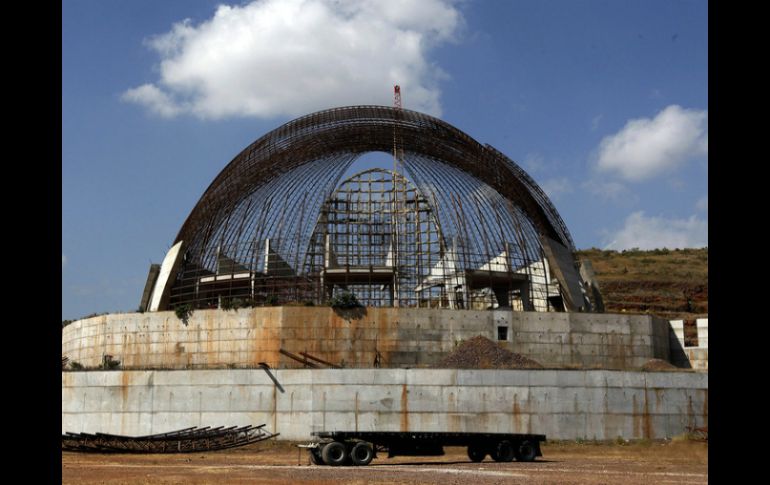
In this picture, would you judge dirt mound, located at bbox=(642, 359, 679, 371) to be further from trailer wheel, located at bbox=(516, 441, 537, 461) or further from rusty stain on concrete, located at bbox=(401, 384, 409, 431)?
trailer wheel, located at bbox=(516, 441, 537, 461)

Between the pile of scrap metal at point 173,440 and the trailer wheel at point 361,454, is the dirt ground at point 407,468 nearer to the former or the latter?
the trailer wheel at point 361,454

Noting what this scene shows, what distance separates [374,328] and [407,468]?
1546 cm

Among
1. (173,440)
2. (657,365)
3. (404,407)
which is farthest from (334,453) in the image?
(657,365)

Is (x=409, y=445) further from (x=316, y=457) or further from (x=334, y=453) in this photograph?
(x=316, y=457)

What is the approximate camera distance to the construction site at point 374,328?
34.0 m

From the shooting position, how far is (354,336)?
38250mm

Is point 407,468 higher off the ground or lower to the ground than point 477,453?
higher

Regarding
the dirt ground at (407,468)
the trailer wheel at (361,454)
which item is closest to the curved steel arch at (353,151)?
the dirt ground at (407,468)

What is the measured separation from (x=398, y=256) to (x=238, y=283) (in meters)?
8.62

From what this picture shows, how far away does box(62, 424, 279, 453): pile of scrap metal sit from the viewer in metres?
30.9
